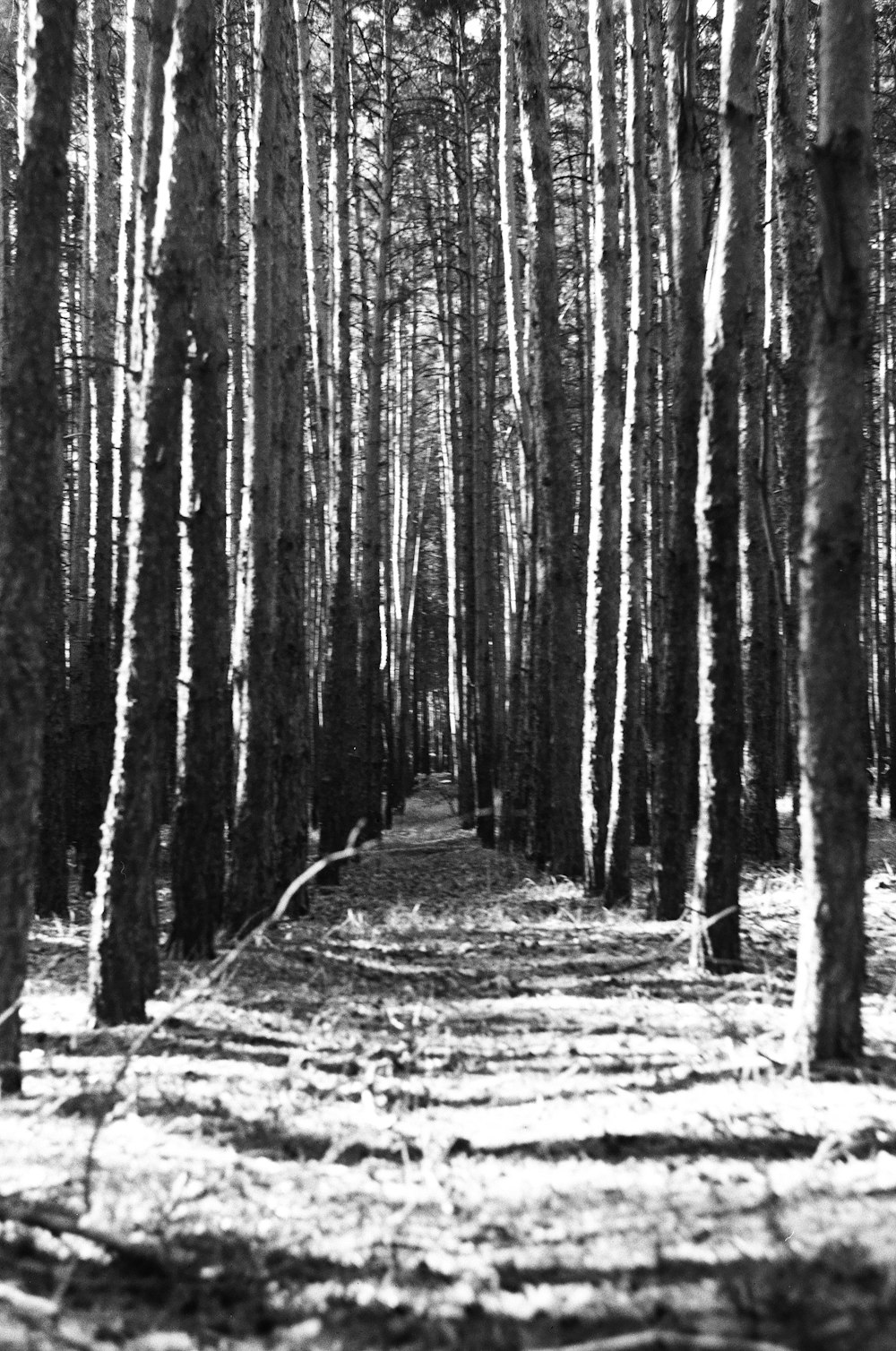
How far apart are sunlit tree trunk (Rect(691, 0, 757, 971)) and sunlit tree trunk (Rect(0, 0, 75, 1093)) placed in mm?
3267

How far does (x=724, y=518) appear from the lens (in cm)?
623

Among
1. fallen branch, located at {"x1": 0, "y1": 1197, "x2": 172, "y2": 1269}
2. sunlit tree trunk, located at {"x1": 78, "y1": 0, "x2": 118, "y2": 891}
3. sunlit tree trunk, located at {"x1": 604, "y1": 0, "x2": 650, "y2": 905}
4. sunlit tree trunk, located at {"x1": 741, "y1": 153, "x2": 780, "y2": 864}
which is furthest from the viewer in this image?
sunlit tree trunk, located at {"x1": 78, "y1": 0, "x2": 118, "y2": 891}

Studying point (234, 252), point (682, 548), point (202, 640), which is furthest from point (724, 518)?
point (234, 252)

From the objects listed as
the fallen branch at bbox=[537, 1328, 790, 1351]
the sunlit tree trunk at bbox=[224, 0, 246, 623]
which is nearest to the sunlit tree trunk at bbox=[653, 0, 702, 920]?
the sunlit tree trunk at bbox=[224, 0, 246, 623]

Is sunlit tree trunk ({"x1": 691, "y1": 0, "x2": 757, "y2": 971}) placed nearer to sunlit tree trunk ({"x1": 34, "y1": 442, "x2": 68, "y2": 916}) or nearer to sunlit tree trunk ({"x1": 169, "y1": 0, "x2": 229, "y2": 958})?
sunlit tree trunk ({"x1": 169, "y1": 0, "x2": 229, "y2": 958})

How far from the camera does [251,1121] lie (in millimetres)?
4051

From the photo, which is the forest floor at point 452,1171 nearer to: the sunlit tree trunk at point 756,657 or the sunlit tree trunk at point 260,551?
the sunlit tree trunk at point 260,551

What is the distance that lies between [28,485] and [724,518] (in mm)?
3504

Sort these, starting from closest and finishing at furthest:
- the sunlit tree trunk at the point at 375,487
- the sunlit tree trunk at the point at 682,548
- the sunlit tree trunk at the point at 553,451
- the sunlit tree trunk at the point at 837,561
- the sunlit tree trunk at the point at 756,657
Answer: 1. the sunlit tree trunk at the point at 837,561
2. the sunlit tree trunk at the point at 682,548
3. the sunlit tree trunk at the point at 553,451
4. the sunlit tree trunk at the point at 756,657
5. the sunlit tree trunk at the point at 375,487

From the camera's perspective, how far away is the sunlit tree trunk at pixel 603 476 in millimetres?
9789

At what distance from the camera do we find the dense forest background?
13.9 feet

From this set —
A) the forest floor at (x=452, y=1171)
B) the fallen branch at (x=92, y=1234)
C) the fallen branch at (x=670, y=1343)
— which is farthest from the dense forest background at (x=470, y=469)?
the fallen branch at (x=670, y=1343)

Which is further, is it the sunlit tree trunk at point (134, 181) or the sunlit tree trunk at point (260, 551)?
the sunlit tree trunk at point (260, 551)

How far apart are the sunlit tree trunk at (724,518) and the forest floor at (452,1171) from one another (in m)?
0.72
